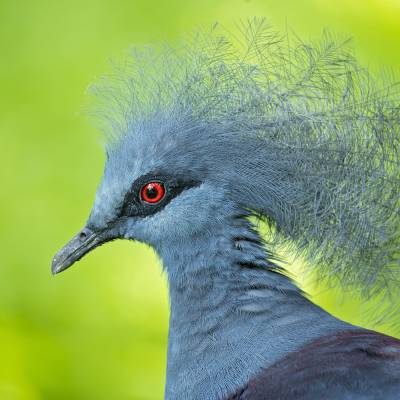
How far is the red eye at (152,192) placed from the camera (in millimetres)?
1904

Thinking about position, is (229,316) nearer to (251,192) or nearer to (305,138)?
(251,192)

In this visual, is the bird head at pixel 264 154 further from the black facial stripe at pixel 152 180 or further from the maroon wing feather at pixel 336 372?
the maroon wing feather at pixel 336 372

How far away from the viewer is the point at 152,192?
6.25 feet

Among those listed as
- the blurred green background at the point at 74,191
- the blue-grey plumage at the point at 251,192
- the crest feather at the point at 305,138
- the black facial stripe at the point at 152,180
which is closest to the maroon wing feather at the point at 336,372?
the blue-grey plumage at the point at 251,192

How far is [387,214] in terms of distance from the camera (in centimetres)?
177

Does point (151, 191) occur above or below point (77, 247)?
above

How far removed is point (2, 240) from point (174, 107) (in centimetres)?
125

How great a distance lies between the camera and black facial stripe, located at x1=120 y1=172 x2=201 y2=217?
1.89 m

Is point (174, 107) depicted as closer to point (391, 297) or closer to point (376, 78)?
point (376, 78)

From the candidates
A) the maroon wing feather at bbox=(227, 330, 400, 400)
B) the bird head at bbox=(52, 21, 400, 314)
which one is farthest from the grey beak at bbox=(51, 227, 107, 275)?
the maroon wing feather at bbox=(227, 330, 400, 400)

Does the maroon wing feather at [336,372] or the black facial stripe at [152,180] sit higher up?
the black facial stripe at [152,180]

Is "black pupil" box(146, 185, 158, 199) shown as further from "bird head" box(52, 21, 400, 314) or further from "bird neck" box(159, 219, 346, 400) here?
"bird neck" box(159, 219, 346, 400)

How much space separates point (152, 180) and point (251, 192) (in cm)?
23

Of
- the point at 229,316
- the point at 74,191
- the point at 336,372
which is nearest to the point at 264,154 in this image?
the point at 229,316
